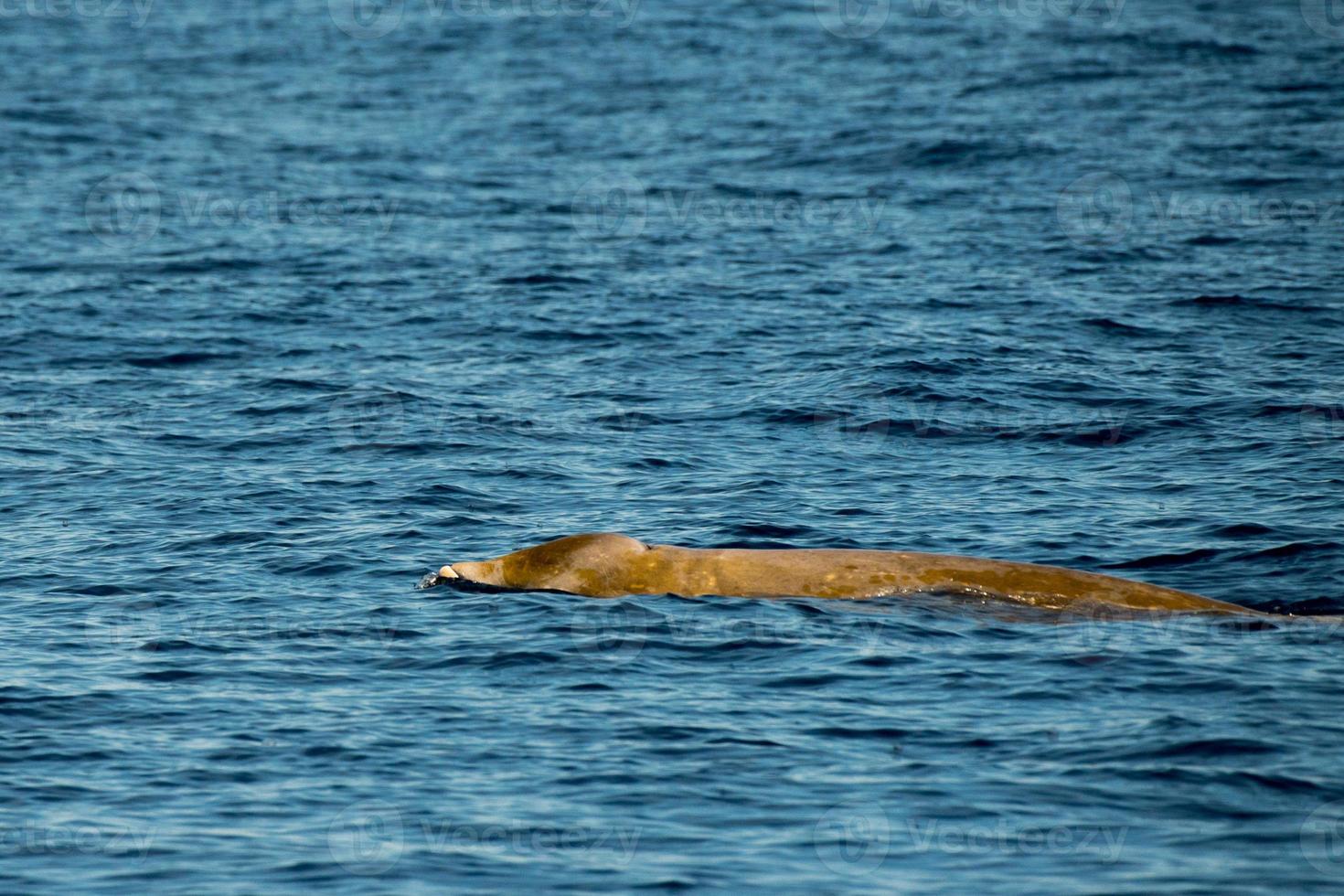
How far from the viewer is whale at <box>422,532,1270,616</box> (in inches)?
590

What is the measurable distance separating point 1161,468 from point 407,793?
36.3ft

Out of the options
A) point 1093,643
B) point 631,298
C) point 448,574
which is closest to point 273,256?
point 631,298

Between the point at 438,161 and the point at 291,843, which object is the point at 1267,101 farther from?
the point at 291,843

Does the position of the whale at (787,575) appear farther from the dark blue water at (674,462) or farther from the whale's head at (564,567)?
the dark blue water at (674,462)

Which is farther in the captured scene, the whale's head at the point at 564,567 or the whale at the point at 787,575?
the whale's head at the point at 564,567

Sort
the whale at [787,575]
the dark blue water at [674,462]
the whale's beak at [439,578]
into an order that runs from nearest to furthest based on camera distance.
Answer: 1. the dark blue water at [674,462]
2. the whale at [787,575]
3. the whale's beak at [439,578]

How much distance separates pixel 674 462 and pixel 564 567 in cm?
522

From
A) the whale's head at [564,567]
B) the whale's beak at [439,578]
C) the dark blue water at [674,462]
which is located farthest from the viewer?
the whale's beak at [439,578]

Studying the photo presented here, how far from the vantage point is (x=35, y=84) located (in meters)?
48.1

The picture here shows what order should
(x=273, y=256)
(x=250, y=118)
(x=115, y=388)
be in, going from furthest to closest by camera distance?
(x=250, y=118), (x=273, y=256), (x=115, y=388)

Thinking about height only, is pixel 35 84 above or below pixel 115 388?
above

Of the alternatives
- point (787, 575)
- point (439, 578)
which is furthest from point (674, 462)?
point (787, 575)

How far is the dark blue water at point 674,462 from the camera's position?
11.5 m

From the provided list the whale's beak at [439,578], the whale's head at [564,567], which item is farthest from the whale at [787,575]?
the whale's beak at [439,578]
